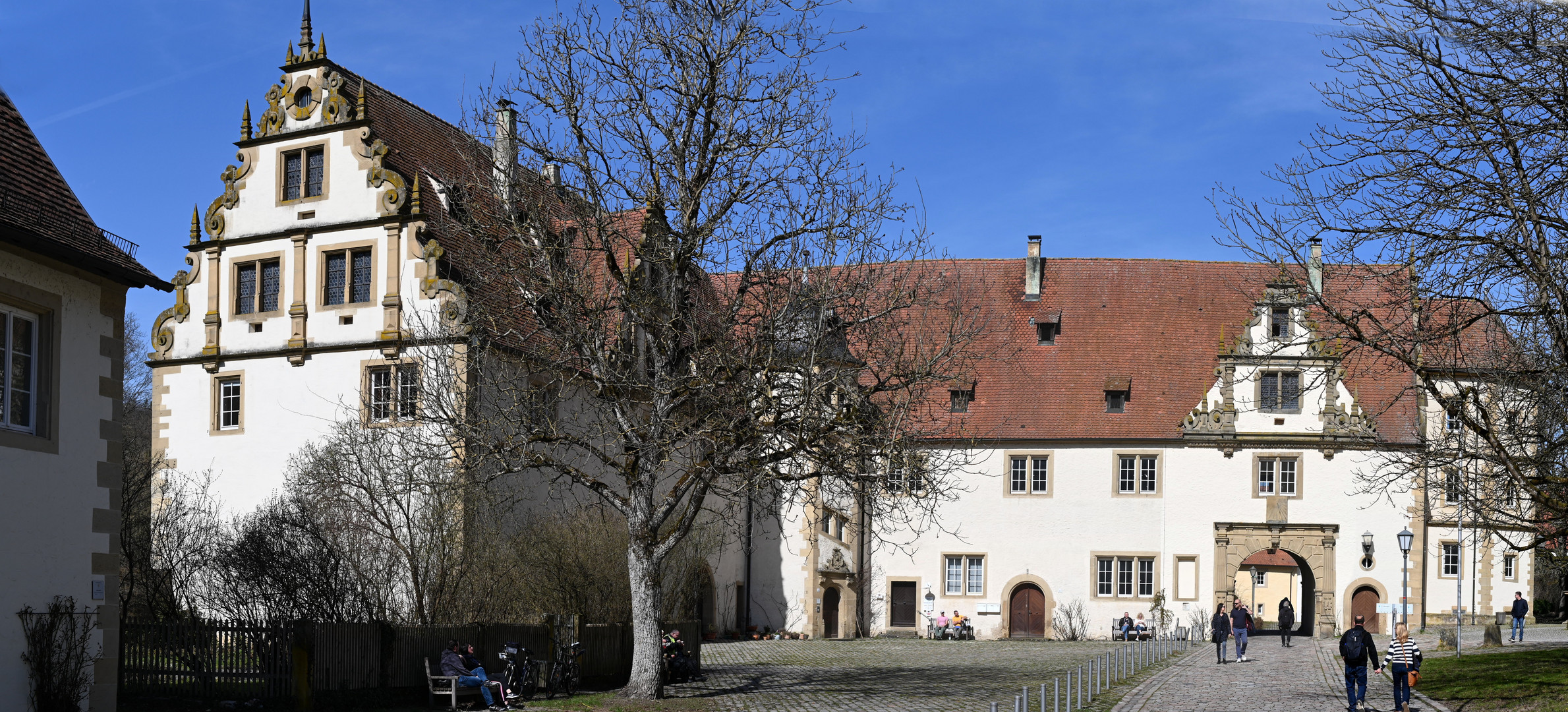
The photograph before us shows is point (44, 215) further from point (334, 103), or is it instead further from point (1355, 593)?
point (1355, 593)

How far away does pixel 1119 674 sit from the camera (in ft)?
72.9

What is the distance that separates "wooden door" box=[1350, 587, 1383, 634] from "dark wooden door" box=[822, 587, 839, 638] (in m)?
13.3

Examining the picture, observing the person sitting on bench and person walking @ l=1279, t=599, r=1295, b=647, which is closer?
the person sitting on bench

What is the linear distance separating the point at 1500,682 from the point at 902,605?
2118cm

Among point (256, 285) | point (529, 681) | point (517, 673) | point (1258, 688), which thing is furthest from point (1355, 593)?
point (256, 285)

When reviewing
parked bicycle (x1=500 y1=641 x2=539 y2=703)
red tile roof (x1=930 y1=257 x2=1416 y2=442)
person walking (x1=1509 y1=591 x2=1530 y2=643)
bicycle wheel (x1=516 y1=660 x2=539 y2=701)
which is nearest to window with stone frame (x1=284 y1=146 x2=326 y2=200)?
bicycle wheel (x1=516 y1=660 x2=539 y2=701)

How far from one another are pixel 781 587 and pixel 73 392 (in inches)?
1054

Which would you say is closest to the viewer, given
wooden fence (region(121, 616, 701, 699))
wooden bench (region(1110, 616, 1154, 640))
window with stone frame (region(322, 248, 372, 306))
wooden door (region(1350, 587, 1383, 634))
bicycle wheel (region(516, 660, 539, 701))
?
wooden fence (region(121, 616, 701, 699))

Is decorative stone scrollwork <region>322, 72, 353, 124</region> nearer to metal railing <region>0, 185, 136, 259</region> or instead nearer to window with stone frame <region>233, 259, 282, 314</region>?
window with stone frame <region>233, 259, 282, 314</region>

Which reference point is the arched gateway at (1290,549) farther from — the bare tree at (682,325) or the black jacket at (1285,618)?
the bare tree at (682,325)

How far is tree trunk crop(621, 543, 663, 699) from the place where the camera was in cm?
1847

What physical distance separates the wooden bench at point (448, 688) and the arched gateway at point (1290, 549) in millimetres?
24665

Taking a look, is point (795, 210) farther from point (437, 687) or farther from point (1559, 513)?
point (1559, 513)

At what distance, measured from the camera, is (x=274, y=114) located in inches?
1172
